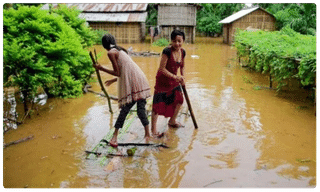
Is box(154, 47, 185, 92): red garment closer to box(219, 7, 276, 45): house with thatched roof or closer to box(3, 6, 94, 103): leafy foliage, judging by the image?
box(3, 6, 94, 103): leafy foliage

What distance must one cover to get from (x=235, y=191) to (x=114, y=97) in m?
4.54

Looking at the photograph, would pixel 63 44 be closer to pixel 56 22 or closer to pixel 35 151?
pixel 56 22

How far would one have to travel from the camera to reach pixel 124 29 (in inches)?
906

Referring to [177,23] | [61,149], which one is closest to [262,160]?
[61,149]

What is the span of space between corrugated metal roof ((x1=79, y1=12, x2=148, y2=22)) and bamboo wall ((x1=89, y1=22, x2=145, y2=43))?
546mm

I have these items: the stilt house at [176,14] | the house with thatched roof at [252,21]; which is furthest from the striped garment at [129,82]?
the house with thatched roof at [252,21]

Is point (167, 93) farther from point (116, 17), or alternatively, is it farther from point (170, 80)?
point (116, 17)

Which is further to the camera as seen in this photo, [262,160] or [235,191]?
[262,160]

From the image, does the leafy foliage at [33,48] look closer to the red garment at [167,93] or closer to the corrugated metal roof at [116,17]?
the red garment at [167,93]

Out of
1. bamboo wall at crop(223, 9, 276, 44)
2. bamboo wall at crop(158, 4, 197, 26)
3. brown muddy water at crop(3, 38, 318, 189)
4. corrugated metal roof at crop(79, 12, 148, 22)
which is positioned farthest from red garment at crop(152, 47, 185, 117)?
bamboo wall at crop(223, 9, 276, 44)

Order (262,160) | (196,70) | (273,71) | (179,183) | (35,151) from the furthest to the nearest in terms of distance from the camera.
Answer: (196,70) → (273,71) → (35,151) → (262,160) → (179,183)

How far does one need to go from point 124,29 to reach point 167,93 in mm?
20211

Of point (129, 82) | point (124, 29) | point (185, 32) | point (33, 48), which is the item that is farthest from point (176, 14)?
point (129, 82)

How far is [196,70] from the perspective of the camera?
1066 centimetres
